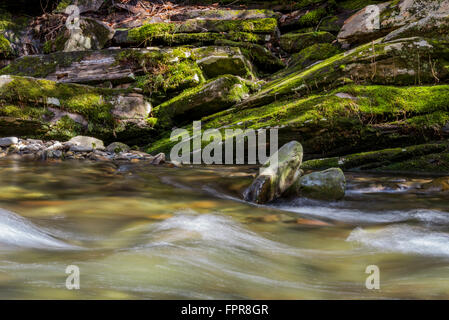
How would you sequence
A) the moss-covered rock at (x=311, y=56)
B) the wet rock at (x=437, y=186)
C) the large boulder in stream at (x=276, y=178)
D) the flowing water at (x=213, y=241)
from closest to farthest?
1. the flowing water at (x=213, y=241)
2. the large boulder in stream at (x=276, y=178)
3. the wet rock at (x=437, y=186)
4. the moss-covered rock at (x=311, y=56)

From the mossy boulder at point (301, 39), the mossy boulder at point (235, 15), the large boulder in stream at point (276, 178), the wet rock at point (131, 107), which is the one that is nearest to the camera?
the large boulder in stream at point (276, 178)

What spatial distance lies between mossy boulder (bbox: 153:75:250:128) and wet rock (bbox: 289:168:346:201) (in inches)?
210

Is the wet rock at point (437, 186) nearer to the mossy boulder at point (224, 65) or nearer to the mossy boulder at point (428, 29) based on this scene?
the mossy boulder at point (428, 29)

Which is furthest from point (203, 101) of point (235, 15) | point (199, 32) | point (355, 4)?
point (355, 4)

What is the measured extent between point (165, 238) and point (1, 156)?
7.45m

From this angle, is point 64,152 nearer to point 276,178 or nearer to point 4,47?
point 276,178

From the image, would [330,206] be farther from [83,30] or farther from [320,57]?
[83,30]

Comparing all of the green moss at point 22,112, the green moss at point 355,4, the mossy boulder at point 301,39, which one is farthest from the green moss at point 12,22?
the green moss at point 355,4

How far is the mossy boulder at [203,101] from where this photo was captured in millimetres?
9227

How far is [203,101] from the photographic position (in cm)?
929

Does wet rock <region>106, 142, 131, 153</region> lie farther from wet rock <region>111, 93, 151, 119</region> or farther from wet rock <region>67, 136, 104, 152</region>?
wet rock <region>111, 93, 151, 119</region>

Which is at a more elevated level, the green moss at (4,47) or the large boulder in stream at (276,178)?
the green moss at (4,47)

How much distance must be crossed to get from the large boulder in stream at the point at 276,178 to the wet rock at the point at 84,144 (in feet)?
19.1

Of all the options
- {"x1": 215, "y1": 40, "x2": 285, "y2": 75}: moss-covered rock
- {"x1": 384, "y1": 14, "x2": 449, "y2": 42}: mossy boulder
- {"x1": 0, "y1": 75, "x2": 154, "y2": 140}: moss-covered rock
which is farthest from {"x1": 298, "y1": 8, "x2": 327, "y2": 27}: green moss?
{"x1": 0, "y1": 75, "x2": 154, "y2": 140}: moss-covered rock
